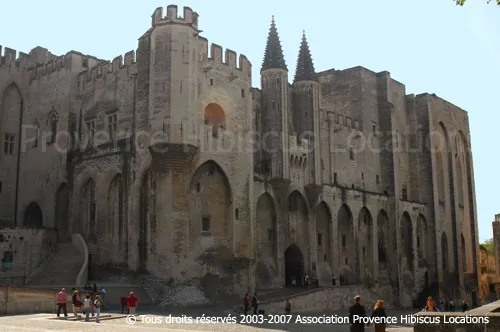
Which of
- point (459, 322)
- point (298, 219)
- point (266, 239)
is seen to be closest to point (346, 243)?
point (298, 219)

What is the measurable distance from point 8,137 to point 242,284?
17896 millimetres

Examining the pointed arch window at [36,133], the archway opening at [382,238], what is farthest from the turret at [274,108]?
the pointed arch window at [36,133]

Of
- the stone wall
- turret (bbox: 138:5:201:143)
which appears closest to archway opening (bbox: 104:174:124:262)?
the stone wall

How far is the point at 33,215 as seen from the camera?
120 feet

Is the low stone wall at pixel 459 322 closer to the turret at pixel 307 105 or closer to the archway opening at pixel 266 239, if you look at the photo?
the archway opening at pixel 266 239

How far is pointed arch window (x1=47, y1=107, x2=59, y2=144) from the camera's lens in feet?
116

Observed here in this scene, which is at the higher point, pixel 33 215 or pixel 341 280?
pixel 33 215

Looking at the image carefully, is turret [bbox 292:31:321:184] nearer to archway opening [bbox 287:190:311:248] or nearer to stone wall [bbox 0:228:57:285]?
archway opening [bbox 287:190:311:248]

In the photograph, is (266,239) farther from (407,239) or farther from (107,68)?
(407,239)

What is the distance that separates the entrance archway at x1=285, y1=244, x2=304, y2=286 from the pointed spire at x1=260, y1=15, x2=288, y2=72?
11.0 m

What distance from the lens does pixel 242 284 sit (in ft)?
101

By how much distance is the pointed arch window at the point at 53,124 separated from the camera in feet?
116

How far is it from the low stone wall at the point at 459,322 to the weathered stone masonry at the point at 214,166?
16988mm

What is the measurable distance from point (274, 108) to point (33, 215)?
16128 mm
